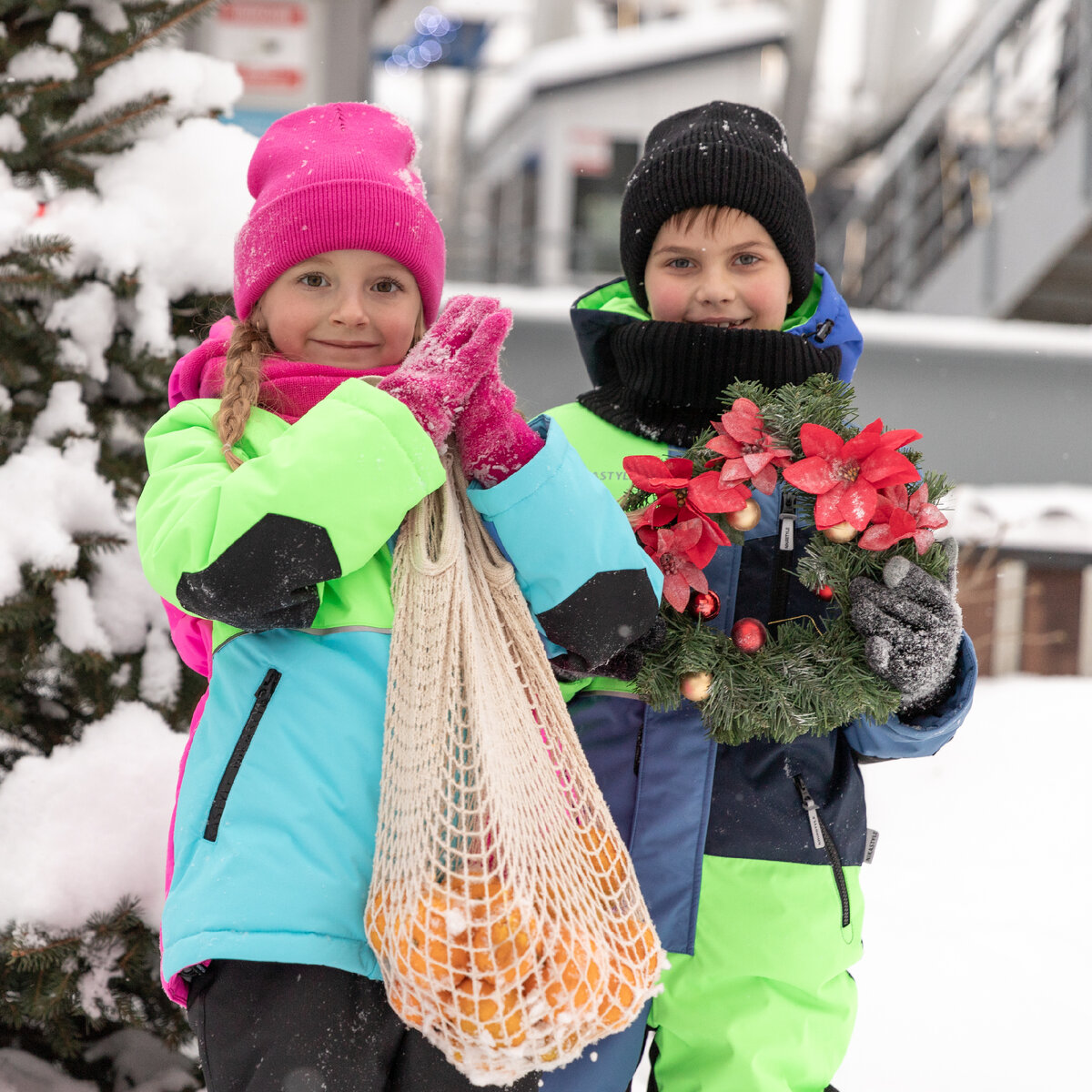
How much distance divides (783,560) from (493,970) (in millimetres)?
901

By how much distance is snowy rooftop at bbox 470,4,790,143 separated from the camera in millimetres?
12430

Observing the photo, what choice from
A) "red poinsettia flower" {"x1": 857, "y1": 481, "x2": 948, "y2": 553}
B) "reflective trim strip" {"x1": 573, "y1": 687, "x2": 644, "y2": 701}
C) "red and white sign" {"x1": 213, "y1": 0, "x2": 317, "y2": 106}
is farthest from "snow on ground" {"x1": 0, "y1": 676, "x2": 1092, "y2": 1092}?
"red and white sign" {"x1": 213, "y1": 0, "x2": 317, "y2": 106}

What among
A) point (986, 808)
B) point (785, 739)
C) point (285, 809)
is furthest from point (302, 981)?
point (986, 808)

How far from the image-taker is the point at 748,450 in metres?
1.71

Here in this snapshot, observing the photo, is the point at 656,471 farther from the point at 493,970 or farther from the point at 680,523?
the point at 493,970

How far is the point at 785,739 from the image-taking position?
1.65m

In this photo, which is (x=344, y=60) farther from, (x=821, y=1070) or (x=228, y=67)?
(x=821, y=1070)

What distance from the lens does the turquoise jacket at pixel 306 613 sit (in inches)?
54.0

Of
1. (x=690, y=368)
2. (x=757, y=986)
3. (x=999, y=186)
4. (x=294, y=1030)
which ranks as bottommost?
(x=757, y=986)

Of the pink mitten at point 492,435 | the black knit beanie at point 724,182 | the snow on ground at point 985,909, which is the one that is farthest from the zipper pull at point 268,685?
the snow on ground at point 985,909

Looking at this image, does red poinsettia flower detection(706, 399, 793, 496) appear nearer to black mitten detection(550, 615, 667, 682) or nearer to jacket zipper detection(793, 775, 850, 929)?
black mitten detection(550, 615, 667, 682)

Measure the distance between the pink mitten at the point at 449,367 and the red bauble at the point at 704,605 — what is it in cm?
53

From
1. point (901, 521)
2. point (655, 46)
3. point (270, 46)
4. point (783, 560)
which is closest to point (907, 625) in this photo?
point (901, 521)

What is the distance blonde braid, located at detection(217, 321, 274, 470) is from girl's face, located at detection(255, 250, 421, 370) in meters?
0.05
